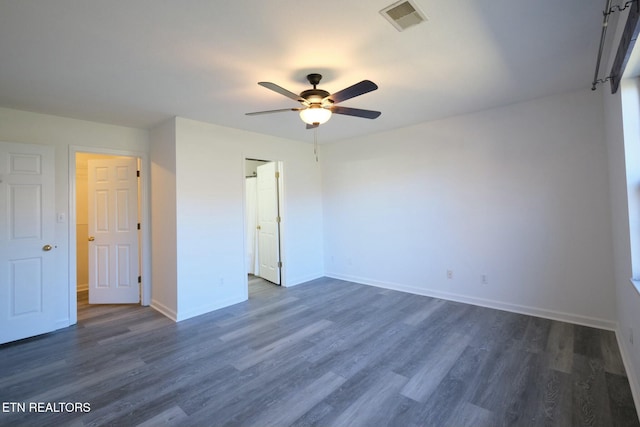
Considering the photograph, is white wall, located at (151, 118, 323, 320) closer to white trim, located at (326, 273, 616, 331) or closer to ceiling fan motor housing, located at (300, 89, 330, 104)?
ceiling fan motor housing, located at (300, 89, 330, 104)

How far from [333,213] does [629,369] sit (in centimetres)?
416

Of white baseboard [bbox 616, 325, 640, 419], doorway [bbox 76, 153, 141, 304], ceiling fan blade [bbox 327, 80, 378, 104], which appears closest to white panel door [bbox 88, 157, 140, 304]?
doorway [bbox 76, 153, 141, 304]

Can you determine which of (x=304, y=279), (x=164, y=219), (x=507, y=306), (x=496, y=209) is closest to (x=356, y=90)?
(x=496, y=209)

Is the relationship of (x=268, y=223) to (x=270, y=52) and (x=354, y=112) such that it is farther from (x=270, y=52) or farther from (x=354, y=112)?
(x=270, y=52)

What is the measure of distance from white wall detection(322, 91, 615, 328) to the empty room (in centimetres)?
2

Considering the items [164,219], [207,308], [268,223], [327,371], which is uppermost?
[164,219]

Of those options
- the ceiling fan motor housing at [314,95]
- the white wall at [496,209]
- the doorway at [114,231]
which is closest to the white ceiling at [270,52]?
the ceiling fan motor housing at [314,95]

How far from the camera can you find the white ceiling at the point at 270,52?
1.79 m

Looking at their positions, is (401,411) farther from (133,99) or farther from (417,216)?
(133,99)

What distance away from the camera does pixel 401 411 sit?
1.96 m

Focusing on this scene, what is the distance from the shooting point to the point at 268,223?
548 cm

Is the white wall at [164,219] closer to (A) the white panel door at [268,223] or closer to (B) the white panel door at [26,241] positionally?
(B) the white panel door at [26,241]

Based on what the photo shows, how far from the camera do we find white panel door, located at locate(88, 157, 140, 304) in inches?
169

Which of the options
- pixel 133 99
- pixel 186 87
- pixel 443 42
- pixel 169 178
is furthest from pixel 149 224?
pixel 443 42
